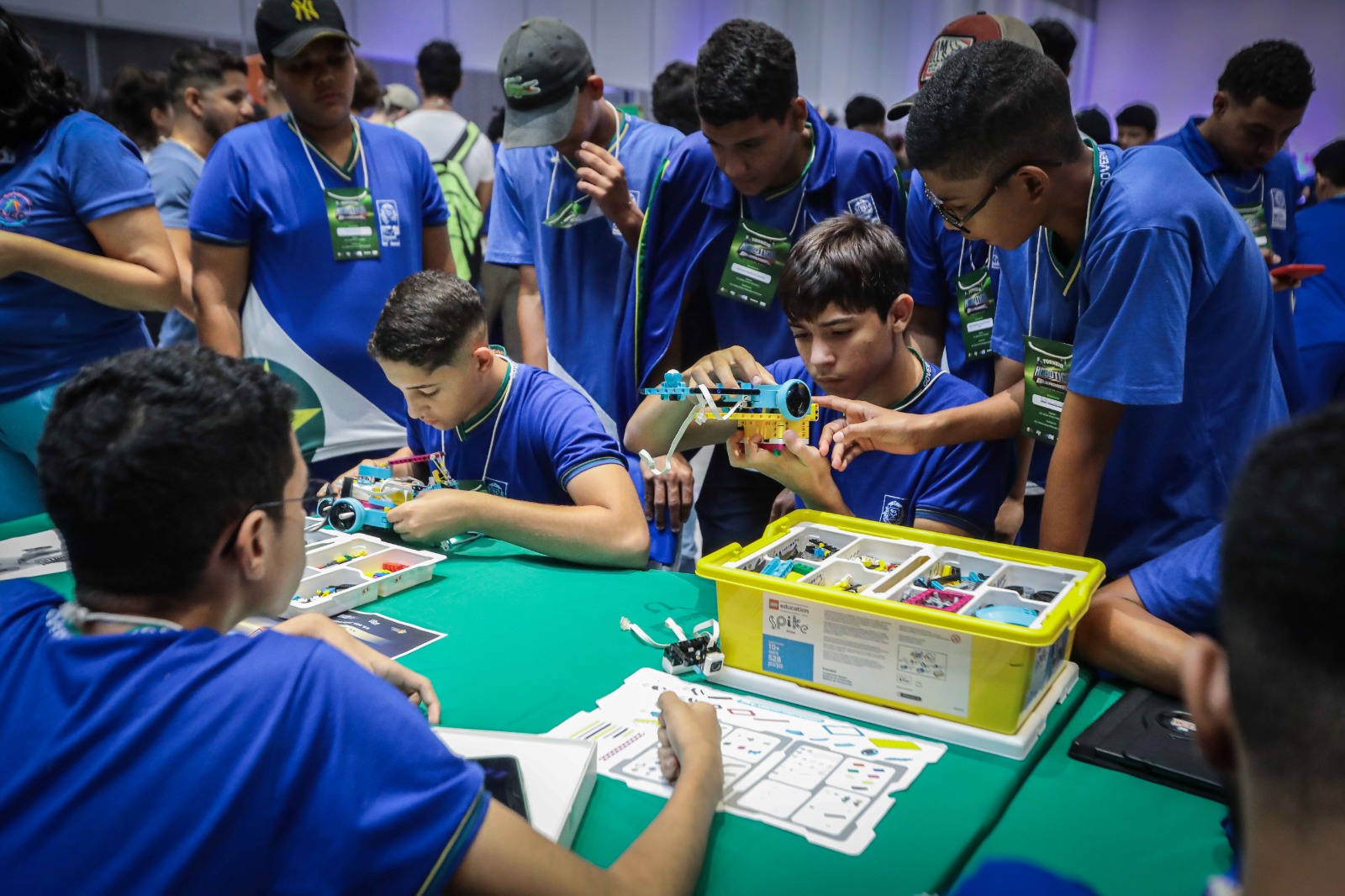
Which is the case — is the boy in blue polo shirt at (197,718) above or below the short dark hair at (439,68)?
below

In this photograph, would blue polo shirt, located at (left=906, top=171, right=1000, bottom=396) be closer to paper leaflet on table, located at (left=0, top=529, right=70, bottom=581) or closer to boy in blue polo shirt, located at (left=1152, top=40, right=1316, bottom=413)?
boy in blue polo shirt, located at (left=1152, top=40, right=1316, bottom=413)

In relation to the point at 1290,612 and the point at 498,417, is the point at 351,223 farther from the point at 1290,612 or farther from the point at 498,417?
the point at 1290,612

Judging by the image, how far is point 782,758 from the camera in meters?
1.32

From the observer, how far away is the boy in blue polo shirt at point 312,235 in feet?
8.79

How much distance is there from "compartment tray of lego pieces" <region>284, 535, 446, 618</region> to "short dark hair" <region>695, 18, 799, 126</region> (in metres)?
1.26

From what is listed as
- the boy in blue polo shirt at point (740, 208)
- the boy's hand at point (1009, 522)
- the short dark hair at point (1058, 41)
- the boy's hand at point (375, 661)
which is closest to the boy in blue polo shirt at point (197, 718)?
the boy's hand at point (375, 661)

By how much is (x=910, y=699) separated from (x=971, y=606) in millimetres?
169

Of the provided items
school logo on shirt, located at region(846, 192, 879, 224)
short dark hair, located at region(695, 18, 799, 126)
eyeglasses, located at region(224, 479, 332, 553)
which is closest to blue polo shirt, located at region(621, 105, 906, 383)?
school logo on shirt, located at region(846, 192, 879, 224)

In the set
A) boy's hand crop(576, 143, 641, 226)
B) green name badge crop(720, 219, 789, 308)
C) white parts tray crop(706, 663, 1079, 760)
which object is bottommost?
white parts tray crop(706, 663, 1079, 760)

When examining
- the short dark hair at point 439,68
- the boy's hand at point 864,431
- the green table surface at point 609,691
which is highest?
the short dark hair at point 439,68

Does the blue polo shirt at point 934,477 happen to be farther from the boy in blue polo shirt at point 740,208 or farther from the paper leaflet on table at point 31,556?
the paper leaflet on table at point 31,556

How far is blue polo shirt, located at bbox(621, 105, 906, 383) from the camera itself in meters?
2.57

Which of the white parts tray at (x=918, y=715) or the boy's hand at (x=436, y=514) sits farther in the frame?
the boy's hand at (x=436, y=514)

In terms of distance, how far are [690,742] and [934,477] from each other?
1093mm
